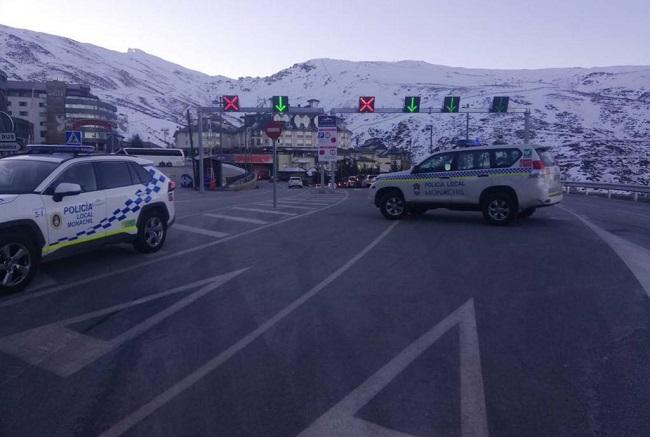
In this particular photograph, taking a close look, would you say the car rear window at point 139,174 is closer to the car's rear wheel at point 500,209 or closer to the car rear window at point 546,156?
the car's rear wheel at point 500,209

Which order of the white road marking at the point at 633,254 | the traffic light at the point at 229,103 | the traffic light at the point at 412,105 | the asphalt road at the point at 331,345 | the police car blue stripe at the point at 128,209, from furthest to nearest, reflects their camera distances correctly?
the traffic light at the point at 412,105 < the traffic light at the point at 229,103 < the police car blue stripe at the point at 128,209 < the white road marking at the point at 633,254 < the asphalt road at the point at 331,345

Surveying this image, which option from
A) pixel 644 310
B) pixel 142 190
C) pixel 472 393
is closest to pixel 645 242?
pixel 644 310

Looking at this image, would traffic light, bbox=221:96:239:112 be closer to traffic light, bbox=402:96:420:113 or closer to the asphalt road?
traffic light, bbox=402:96:420:113

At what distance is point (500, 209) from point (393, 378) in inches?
343

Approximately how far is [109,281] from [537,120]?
637 feet

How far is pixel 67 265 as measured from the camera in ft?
24.9

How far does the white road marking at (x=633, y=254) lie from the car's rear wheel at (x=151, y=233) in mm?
7401

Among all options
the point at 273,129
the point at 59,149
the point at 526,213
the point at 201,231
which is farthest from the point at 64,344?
the point at 273,129

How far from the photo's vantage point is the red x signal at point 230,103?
32.2 m

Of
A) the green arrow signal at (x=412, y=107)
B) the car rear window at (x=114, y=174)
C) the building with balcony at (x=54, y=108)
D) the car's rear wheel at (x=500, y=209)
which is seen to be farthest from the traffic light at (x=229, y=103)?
the building with balcony at (x=54, y=108)

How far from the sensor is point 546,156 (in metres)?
11.5

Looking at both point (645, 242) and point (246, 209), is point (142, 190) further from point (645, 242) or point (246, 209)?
point (645, 242)

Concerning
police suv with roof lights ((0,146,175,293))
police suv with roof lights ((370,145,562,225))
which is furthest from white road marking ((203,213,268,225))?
police suv with roof lights ((0,146,175,293))

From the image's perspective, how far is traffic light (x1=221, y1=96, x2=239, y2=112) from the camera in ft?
105
